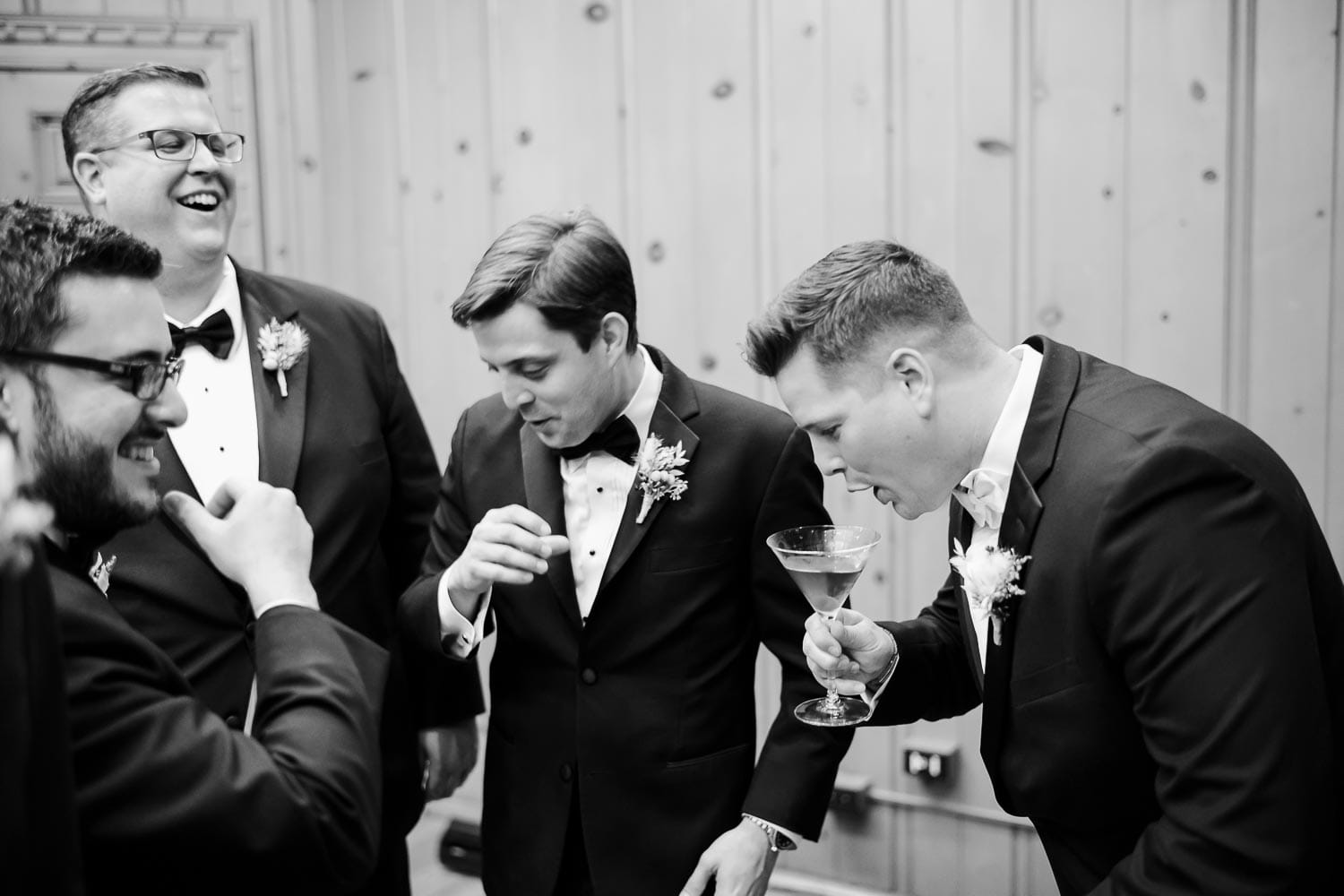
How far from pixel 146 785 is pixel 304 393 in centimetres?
139

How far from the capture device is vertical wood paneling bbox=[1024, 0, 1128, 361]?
3248 millimetres

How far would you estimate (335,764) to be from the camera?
5.07 feet

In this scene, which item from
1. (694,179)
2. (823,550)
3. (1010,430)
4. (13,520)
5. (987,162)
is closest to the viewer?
(13,520)

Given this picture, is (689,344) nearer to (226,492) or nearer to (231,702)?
(231,702)

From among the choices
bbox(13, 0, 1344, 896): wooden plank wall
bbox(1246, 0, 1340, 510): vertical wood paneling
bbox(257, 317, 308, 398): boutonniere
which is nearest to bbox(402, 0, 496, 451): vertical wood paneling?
bbox(13, 0, 1344, 896): wooden plank wall

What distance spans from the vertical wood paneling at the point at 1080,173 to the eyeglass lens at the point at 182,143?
209cm

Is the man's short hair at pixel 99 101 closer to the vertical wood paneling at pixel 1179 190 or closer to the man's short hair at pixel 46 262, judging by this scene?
the man's short hair at pixel 46 262

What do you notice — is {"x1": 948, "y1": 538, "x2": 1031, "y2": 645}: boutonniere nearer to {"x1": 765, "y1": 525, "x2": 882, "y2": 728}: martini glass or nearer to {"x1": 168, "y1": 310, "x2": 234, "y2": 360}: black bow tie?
{"x1": 765, "y1": 525, "x2": 882, "y2": 728}: martini glass

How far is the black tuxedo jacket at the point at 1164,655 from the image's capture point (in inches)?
60.4

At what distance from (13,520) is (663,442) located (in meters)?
1.49

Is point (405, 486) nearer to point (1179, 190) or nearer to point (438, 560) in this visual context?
point (438, 560)

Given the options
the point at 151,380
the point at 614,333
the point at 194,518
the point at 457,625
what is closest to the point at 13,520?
the point at 151,380

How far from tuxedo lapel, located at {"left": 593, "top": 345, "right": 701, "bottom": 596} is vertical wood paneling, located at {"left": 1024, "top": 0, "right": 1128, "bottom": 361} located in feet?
4.62

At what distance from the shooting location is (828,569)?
1993 mm
